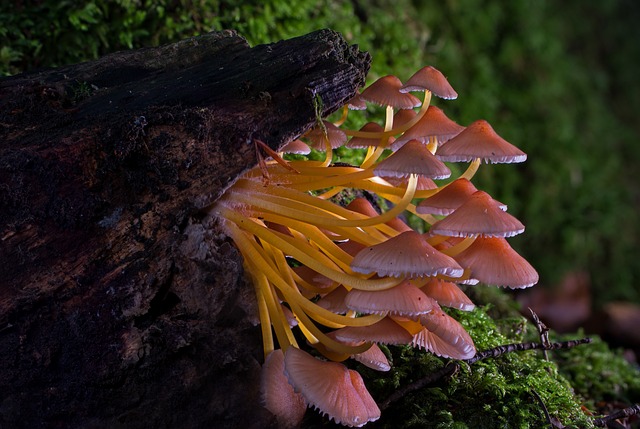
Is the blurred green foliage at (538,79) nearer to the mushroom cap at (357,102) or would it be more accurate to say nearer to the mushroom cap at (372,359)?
the mushroom cap at (357,102)

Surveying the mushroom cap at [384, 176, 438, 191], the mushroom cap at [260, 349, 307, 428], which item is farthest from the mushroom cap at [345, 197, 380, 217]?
the mushroom cap at [260, 349, 307, 428]

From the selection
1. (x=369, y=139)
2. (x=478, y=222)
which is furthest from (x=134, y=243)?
(x=478, y=222)

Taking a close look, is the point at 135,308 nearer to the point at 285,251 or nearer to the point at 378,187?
the point at 285,251

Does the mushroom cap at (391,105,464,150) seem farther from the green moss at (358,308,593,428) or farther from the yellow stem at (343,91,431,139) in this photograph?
the green moss at (358,308,593,428)

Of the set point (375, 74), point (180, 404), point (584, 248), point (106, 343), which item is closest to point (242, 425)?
point (180, 404)

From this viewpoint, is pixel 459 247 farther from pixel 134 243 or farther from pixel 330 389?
pixel 134 243
